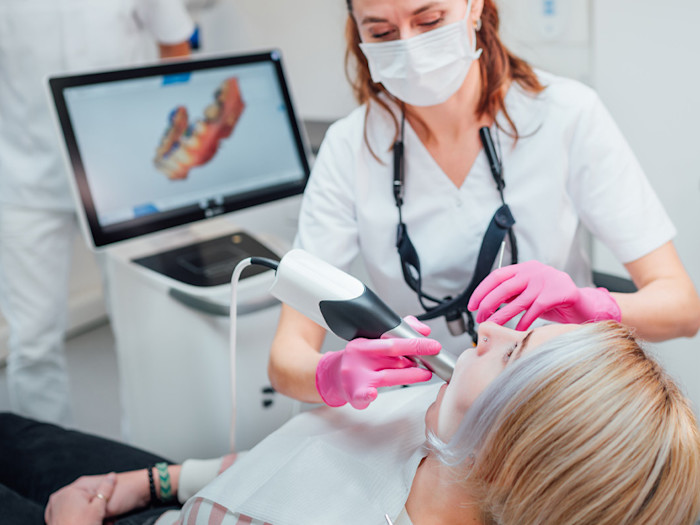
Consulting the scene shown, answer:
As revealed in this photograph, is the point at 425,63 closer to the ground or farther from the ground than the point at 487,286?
farther from the ground

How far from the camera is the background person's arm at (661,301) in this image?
1.17 metres

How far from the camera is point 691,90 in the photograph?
5.56 feet

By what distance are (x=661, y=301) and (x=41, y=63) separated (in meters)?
1.69

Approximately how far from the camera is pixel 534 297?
1070mm

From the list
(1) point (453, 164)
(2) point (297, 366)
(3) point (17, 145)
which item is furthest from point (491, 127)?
(3) point (17, 145)

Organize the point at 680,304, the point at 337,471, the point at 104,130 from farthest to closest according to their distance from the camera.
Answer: the point at 104,130, the point at 680,304, the point at 337,471

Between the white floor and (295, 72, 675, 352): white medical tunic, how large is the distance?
1421mm

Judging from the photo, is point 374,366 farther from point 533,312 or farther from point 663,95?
point 663,95

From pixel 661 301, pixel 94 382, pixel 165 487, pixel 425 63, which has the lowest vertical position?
pixel 94 382

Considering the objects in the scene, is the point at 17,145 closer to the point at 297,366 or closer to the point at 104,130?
the point at 104,130

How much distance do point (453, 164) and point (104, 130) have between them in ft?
2.66

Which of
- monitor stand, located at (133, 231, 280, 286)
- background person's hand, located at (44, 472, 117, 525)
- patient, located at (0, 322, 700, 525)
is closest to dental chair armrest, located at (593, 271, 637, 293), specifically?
patient, located at (0, 322, 700, 525)

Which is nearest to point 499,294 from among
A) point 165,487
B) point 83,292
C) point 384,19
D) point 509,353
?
point 509,353

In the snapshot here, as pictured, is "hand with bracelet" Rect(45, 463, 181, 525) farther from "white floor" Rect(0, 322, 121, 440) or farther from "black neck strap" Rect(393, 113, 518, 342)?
"white floor" Rect(0, 322, 121, 440)
